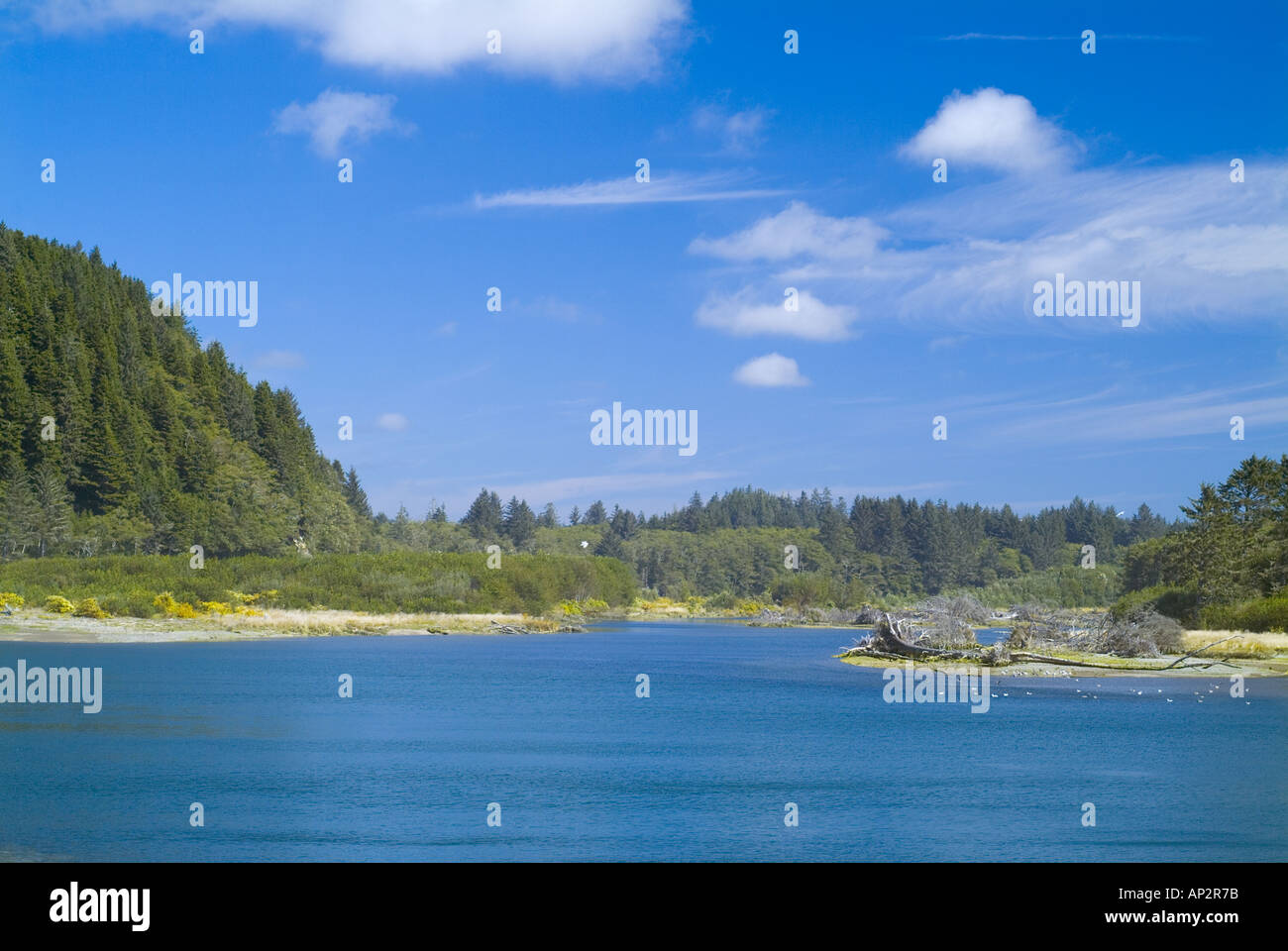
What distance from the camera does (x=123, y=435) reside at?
4697 inches

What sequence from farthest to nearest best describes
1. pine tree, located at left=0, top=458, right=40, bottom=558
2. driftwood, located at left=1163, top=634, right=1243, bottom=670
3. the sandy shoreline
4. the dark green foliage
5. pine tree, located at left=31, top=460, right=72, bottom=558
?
pine tree, located at left=31, top=460, right=72, bottom=558 → pine tree, located at left=0, top=458, right=40, bottom=558 → the dark green foliage → the sandy shoreline → driftwood, located at left=1163, top=634, right=1243, bottom=670

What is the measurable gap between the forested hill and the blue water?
201 ft

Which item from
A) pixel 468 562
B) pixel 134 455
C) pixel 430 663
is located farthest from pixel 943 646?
pixel 134 455

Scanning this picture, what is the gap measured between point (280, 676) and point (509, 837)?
1475 inches

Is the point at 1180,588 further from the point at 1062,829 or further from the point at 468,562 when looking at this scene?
the point at 468,562

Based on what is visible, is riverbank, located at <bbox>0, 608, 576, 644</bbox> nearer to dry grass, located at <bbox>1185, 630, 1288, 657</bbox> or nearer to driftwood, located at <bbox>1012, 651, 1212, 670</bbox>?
driftwood, located at <bbox>1012, 651, 1212, 670</bbox>

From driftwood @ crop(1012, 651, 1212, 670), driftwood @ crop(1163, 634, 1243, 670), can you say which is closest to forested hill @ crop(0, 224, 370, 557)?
driftwood @ crop(1012, 651, 1212, 670)

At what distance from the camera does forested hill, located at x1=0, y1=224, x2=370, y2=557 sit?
111 meters

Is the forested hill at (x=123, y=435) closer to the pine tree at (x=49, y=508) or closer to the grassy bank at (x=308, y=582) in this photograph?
the pine tree at (x=49, y=508)

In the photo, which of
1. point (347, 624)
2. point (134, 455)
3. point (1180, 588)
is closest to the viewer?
point (1180, 588)

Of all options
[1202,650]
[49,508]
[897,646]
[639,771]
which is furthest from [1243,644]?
[49,508]

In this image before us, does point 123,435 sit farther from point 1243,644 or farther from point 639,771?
point 1243,644

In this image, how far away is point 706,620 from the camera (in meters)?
172

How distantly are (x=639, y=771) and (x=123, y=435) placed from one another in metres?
103
